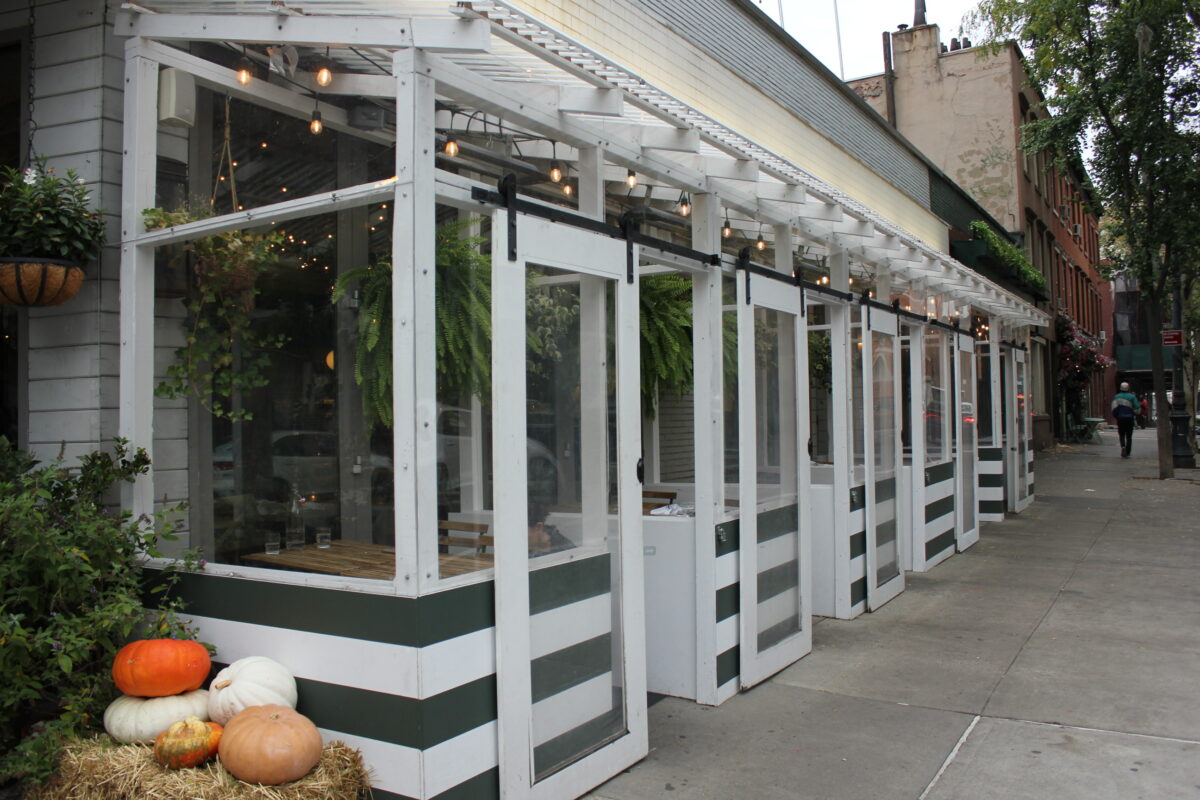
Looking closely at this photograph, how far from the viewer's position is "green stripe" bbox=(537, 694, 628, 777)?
3.75 metres

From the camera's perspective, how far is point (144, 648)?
138 inches

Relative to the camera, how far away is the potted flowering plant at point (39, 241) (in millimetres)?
3791

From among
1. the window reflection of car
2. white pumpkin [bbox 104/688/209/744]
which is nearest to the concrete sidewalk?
the window reflection of car

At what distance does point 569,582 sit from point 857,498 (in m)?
3.78

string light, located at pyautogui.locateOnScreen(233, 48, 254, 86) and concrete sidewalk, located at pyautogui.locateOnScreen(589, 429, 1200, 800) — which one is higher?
string light, located at pyautogui.locateOnScreen(233, 48, 254, 86)

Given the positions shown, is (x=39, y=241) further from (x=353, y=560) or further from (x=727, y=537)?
(x=727, y=537)

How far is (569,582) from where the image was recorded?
3.96m

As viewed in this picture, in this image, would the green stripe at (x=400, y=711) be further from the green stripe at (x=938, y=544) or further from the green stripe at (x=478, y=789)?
the green stripe at (x=938, y=544)

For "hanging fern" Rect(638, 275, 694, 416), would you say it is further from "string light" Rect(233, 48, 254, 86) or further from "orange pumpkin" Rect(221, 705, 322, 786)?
"orange pumpkin" Rect(221, 705, 322, 786)

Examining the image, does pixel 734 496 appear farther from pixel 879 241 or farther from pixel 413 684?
pixel 879 241

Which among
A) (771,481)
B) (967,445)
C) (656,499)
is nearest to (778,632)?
(771,481)

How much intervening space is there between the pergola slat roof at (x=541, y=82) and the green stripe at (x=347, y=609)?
1.89 meters

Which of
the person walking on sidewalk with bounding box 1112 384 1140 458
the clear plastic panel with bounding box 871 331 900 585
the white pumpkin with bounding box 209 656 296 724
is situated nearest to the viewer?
the white pumpkin with bounding box 209 656 296 724

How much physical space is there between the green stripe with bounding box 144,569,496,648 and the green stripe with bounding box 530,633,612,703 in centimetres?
41
